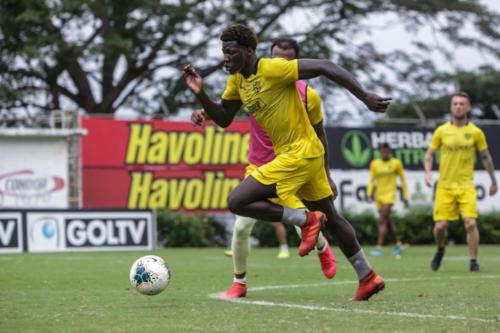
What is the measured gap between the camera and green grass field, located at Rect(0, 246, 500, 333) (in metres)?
6.77

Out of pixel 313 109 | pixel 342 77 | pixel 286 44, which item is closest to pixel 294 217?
pixel 313 109

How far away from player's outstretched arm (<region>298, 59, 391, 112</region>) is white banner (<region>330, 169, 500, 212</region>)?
18.4 m

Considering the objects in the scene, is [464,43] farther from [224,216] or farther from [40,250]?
[40,250]

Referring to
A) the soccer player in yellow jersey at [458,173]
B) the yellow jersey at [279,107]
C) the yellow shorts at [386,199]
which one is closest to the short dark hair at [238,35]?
the yellow jersey at [279,107]

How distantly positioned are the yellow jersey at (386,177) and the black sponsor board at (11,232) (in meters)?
7.02

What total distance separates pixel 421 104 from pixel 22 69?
13.6 meters

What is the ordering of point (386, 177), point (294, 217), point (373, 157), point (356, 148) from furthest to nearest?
point (373, 157)
point (356, 148)
point (386, 177)
point (294, 217)

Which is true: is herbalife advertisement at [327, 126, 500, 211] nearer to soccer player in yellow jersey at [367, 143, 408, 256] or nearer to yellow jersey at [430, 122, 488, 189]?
soccer player in yellow jersey at [367, 143, 408, 256]

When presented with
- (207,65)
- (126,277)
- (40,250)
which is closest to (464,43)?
(207,65)

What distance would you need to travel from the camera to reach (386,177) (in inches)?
821

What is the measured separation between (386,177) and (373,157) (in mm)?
6207

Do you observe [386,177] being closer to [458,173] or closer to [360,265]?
[458,173]

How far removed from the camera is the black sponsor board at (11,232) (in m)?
20.4

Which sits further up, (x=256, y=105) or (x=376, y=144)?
(x=256, y=105)
